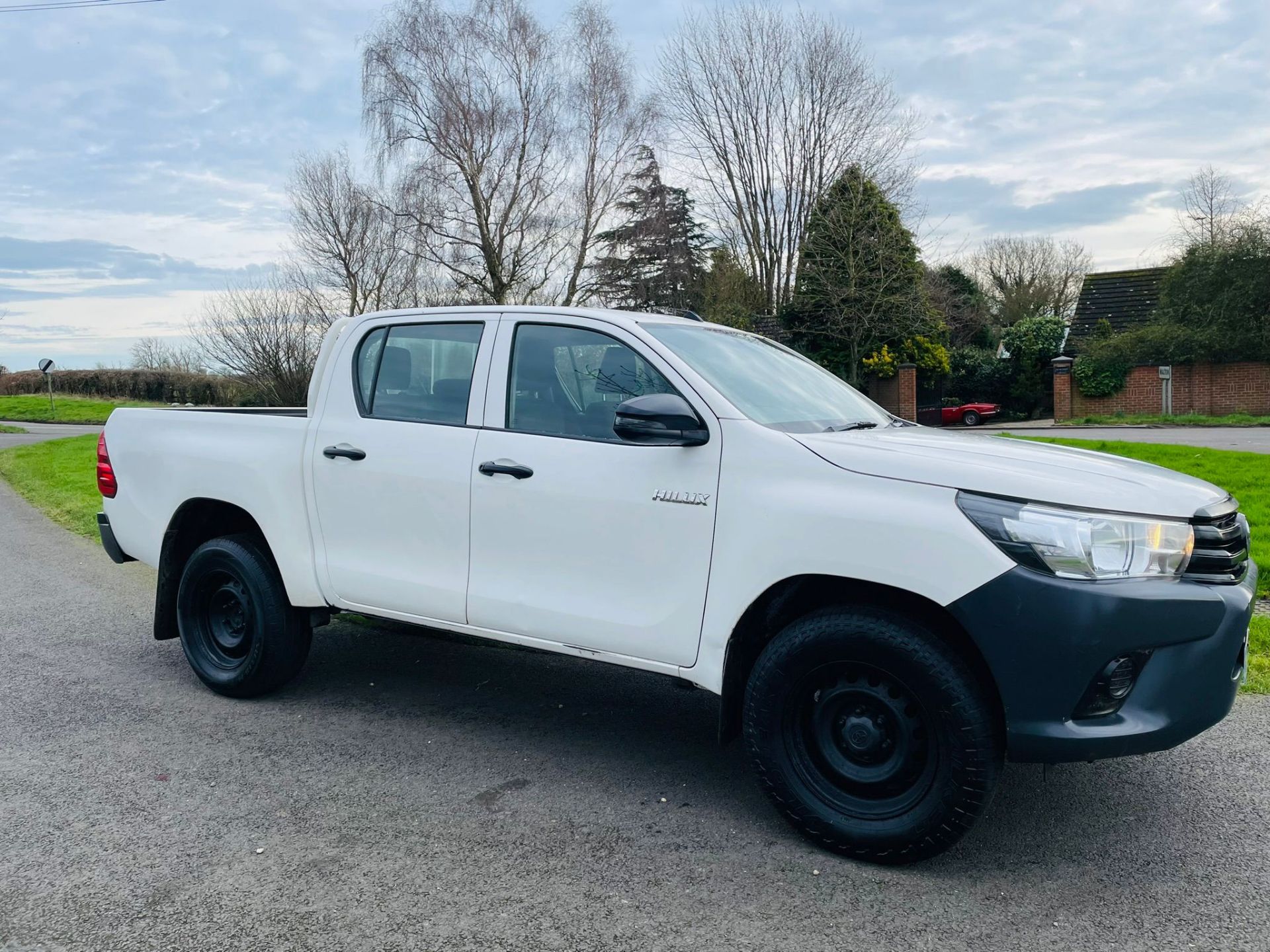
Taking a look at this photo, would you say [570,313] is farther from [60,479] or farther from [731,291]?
[731,291]

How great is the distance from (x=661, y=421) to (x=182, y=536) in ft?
10.5

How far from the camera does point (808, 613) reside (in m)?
3.50

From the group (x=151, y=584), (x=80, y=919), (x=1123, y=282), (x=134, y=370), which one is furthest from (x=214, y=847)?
(x=134, y=370)

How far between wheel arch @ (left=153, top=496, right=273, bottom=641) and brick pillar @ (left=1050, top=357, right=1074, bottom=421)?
105 feet

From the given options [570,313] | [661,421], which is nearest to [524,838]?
[661,421]

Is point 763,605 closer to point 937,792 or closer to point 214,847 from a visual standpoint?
point 937,792

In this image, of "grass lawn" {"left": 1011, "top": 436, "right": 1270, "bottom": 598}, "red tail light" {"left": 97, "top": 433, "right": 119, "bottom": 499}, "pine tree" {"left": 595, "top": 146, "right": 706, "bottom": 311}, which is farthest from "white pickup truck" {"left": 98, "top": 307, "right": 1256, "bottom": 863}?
"pine tree" {"left": 595, "top": 146, "right": 706, "bottom": 311}

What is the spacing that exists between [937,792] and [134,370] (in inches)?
1879

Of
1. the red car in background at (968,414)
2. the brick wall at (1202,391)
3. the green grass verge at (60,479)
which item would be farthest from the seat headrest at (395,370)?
the red car in background at (968,414)

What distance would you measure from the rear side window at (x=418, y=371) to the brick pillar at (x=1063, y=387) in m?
31.9

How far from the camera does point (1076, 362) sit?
1303 inches

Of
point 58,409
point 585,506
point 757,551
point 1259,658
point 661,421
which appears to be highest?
point 58,409

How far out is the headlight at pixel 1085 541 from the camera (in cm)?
299

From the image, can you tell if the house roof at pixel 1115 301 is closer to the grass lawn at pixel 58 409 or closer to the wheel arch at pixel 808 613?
the grass lawn at pixel 58 409
